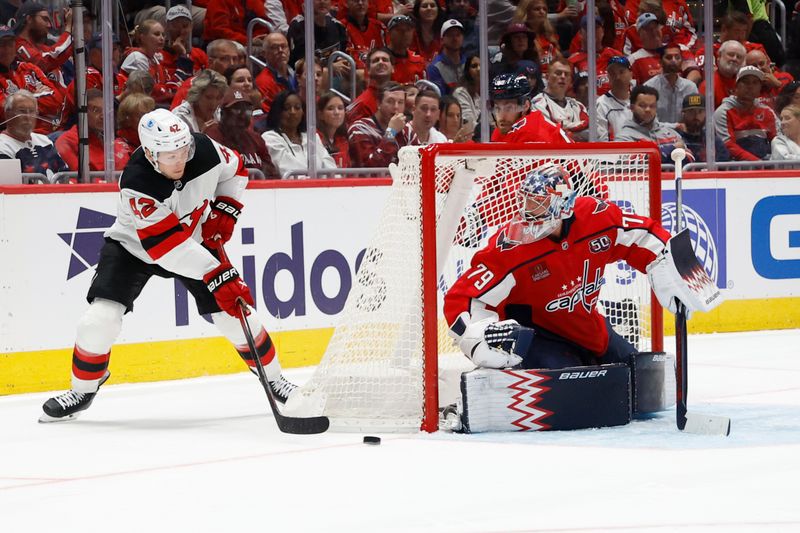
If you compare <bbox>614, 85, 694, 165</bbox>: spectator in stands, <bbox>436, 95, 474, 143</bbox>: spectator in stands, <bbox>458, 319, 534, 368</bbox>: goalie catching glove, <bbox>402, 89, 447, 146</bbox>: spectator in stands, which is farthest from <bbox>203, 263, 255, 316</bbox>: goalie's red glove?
<bbox>614, 85, 694, 165</bbox>: spectator in stands

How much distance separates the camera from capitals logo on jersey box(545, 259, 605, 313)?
193 inches

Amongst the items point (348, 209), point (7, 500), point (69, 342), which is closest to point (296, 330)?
point (348, 209)

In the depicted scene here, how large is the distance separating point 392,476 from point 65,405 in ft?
6.16

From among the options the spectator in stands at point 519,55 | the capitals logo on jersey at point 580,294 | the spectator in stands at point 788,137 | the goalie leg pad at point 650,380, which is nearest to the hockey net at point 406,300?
the goalie leg pad at point 650,380

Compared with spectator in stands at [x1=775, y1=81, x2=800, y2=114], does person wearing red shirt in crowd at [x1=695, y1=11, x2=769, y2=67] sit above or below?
above

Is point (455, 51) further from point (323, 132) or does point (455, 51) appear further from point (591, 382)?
point (591, 382)

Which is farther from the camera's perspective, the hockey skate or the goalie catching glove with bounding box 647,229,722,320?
the hockey skate

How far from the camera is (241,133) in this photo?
22.6 feet

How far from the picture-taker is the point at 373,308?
5074mm

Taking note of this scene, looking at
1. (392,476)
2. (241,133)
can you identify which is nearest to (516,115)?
(241,133)

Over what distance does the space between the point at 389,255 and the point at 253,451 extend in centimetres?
92

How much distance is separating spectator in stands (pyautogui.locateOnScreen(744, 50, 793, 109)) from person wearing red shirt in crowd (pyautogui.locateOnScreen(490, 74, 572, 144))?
200cm

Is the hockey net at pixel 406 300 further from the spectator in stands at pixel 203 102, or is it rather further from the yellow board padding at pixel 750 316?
the yellow board padding at pixel 750 316

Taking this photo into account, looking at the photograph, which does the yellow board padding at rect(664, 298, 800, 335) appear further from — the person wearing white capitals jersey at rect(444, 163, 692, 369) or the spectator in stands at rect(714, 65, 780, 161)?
the person wearing white capitals jersey at rect(444, 163, 692, 369)
